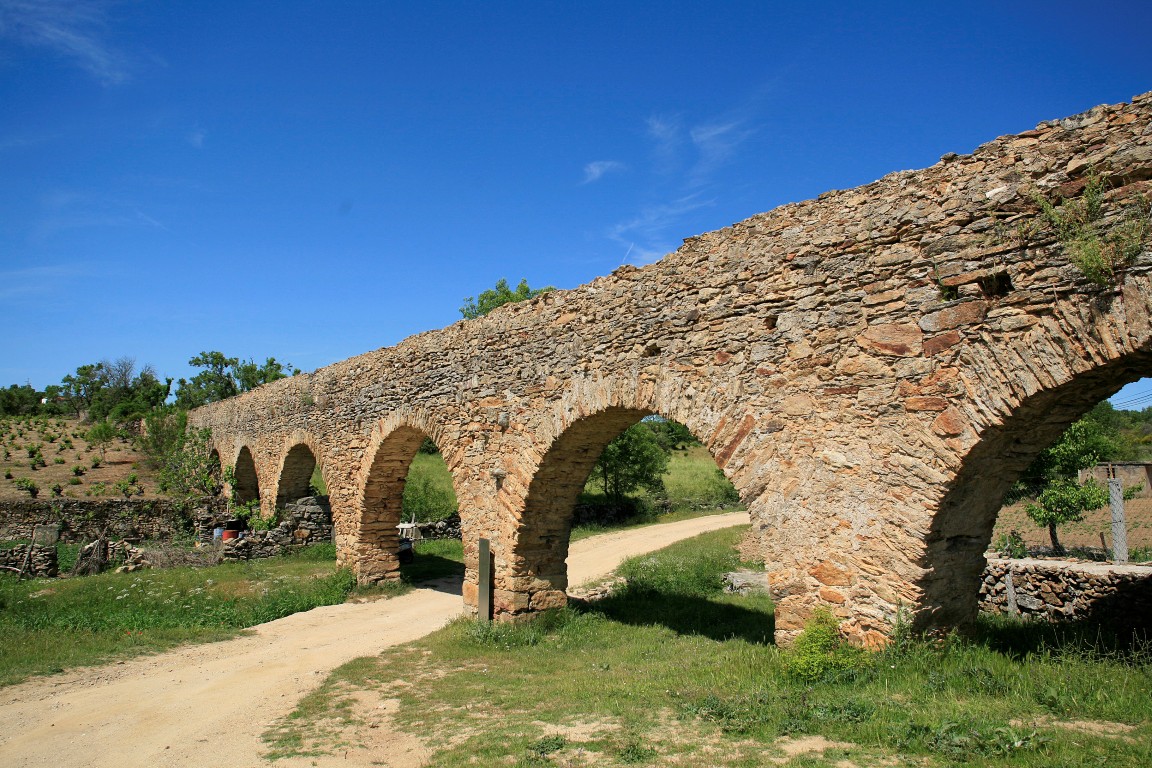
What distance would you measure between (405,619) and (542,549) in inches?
128

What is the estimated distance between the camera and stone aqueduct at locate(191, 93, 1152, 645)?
4.58 meters

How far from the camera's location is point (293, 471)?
18656mm

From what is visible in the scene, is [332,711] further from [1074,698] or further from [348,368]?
[348,368]

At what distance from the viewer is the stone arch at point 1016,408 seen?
4238 mm

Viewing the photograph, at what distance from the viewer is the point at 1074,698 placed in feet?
13.8

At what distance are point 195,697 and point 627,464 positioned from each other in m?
19.3

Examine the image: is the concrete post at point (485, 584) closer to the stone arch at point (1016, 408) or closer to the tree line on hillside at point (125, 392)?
the stone arch at point (1016, 408)

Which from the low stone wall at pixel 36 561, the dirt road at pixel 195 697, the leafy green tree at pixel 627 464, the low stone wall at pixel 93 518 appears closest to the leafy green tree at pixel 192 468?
the low stone wall at pixel 93 518

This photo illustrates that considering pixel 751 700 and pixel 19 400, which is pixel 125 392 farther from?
pixel 751 700

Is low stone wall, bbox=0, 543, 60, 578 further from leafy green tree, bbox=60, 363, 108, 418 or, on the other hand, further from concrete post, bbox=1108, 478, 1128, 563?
leafy green tree, bbox=60, 363, 108, 418

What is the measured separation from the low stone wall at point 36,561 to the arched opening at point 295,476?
5394 millimetres

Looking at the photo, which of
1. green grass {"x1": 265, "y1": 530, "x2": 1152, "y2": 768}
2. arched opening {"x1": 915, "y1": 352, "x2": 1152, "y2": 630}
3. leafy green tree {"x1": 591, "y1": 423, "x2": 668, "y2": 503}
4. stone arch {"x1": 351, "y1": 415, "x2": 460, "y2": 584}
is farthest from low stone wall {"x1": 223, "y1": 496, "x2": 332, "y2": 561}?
arched opening {"x1": 915, "y1": 352, "x2": 1152, "y2": 630}

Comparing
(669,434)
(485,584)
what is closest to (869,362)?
(485,584)

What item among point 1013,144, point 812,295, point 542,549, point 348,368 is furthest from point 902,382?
point 348,368
